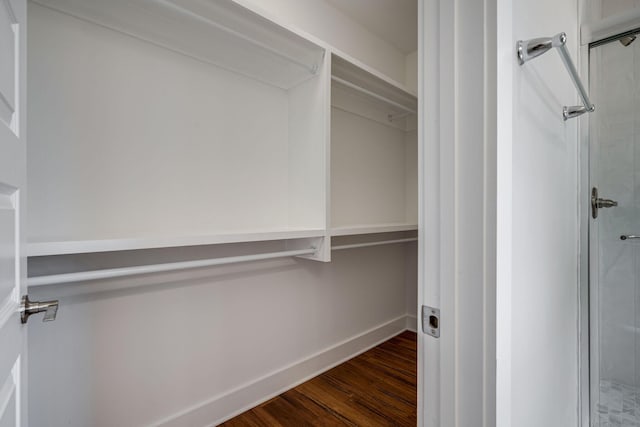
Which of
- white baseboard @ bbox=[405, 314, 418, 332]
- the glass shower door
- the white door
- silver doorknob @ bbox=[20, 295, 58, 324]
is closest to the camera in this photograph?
the white door

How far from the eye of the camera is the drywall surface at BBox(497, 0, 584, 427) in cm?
58

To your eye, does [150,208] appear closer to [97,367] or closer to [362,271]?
[97,367]

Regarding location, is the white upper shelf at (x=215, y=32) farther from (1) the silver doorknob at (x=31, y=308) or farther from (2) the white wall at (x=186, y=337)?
(1) the silver doorknob at (x=31, y=308)

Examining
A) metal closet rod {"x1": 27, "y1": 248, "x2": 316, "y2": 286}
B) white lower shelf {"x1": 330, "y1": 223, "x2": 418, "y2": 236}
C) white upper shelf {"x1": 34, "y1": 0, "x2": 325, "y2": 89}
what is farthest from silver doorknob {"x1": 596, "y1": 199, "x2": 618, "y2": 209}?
metal closet rod {"x1": 27, "y1": 248, "x2": 316, "y2": 286}

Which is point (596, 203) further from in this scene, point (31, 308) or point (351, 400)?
point (31, 308)

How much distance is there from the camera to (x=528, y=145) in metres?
0.74

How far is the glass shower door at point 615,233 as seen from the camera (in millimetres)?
1321

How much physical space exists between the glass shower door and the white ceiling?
1208 mm

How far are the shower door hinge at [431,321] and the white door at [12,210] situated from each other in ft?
2.38

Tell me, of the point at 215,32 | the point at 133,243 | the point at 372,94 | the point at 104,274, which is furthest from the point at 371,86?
the point at 104,274

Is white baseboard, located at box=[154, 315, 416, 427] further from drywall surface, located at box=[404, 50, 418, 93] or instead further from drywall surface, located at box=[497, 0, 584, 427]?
drywall surface, located at box=[404, 50, 418, 93]

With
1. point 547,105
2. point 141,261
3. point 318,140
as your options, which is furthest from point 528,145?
point 141,261

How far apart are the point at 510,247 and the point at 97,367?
Result: 4.93 ft

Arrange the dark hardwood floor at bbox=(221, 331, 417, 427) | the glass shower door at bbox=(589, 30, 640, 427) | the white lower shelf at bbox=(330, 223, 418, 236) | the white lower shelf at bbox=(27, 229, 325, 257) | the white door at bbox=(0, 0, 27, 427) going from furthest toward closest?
the white lower shelf at bbox=(330, 223, 418, 236)
the dark hardwood floor at bbox=(221, 331, 417, 427)
the glass shower door at bbox=(589, 30, 640, 427)
the white lower shelf at bbox=(27, 229, 325, 257)
the white door at bbox=(0, 0, 27, 427)
